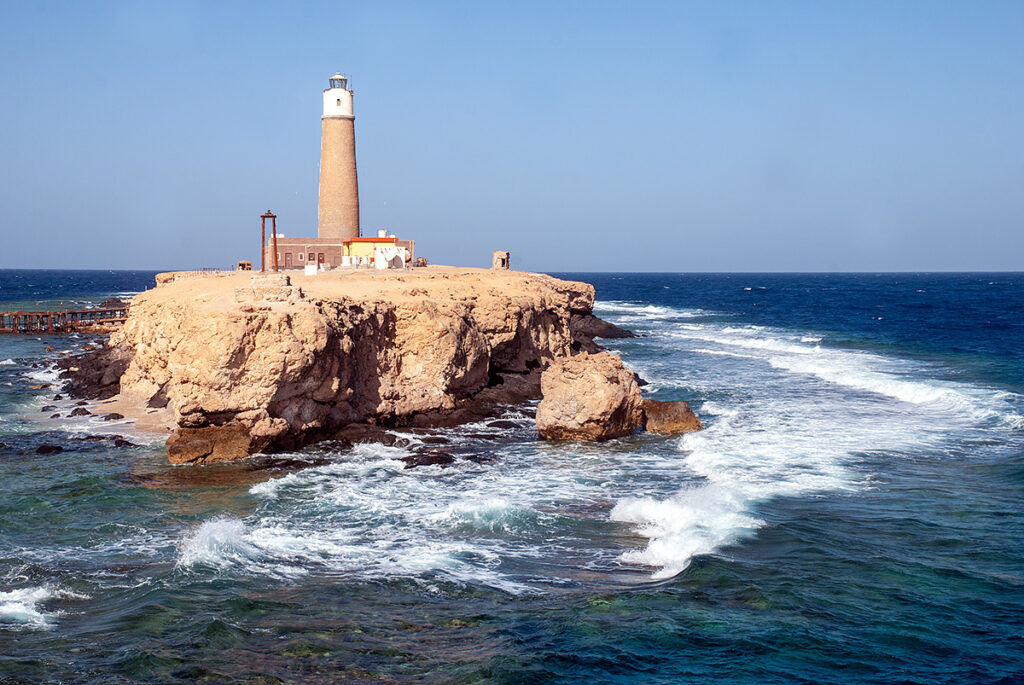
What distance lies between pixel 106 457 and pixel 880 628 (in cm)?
2012

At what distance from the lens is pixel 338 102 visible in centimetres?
5375

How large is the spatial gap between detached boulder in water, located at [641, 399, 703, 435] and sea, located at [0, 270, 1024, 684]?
0.80m

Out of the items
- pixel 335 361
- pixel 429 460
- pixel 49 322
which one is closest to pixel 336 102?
pixel 49 322

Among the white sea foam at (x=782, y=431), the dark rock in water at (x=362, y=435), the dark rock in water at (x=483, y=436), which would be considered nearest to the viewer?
the white sea foam at (x=782, y=431)

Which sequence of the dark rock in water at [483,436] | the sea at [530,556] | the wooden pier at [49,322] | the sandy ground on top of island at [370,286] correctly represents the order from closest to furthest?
1. the sea at [530,556]
2. the dark rock in water at [483,436]
3. the sandy ground on top of island at [370,286]
4. the wooden pier at [49,322]

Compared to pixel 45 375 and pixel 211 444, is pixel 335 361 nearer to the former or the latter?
pixel 211 444

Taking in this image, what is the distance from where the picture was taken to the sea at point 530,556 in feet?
42.2

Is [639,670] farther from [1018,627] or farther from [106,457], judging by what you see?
[106,457]

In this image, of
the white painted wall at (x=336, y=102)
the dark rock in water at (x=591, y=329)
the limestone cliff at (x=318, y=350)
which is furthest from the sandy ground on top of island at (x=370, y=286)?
the white painted wall at (x=336, y=102)

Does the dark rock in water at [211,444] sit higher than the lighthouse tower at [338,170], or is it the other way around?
the lighthouse tower at [338,170]

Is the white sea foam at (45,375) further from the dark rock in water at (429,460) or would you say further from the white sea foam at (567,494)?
the dark rock in water at (429,460)

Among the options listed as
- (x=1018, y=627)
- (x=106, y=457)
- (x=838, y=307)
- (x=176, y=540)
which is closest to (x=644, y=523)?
(x=1018, y=627)

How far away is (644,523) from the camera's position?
1873cm

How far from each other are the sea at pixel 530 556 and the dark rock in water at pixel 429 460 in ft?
1.64
